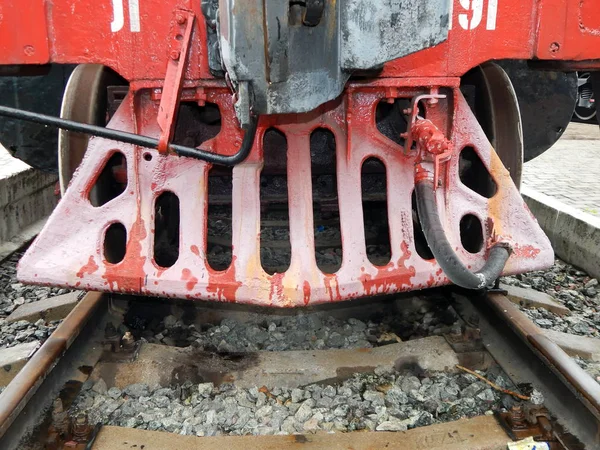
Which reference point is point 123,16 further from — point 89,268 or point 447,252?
point 447,252

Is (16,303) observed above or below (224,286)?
below

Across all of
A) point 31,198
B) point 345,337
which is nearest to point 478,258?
point 345,337

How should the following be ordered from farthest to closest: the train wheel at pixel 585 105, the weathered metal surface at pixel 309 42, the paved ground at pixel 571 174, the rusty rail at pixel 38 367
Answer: the train wheel at pixel 585 105, the paved ground at pixel 571 174, the rusty rail at pixel 38 367, the weathered metal surface at pixel 309 42

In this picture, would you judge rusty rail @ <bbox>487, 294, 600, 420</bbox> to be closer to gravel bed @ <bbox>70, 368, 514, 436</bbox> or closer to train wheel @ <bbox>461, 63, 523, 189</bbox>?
gravel bed @ <bbox>70, 368, 514, 436</bbox>

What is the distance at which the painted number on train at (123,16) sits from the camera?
2.12m

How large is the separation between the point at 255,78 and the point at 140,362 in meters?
1.25

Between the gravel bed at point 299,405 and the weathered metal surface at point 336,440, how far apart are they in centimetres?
9

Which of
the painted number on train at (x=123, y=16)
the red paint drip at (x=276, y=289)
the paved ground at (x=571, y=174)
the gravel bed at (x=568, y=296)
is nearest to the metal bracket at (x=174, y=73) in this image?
the painted number on train at (x=123, y=16)

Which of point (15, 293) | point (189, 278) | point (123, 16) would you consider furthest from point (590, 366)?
point (15, 293)

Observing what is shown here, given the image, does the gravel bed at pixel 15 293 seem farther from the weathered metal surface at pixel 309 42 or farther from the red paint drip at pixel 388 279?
the weathered metal surface at pixel 309 42

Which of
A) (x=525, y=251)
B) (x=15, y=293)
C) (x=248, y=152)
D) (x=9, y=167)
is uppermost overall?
(x=248, y=152)

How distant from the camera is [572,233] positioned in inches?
162

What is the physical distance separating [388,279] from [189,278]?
0.70 m

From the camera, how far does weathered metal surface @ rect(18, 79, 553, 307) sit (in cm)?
218
